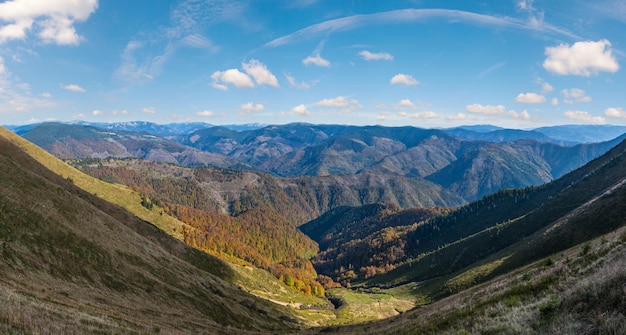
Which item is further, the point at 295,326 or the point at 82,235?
the point at 295,326

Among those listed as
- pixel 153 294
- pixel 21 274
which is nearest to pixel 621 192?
pixel 153 294

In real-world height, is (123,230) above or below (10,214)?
below

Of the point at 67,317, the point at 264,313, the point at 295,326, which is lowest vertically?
the point at 295,326

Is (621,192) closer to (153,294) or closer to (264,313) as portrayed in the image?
(264,313)

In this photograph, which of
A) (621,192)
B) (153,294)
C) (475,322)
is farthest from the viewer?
(621,192)

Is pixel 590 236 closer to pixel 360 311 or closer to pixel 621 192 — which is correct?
pixel 621 192

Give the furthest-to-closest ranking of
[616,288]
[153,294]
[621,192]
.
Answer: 1. [621,192]
2. [153,294]
3. [616,288]

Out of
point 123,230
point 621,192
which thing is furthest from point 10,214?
point 621,192
